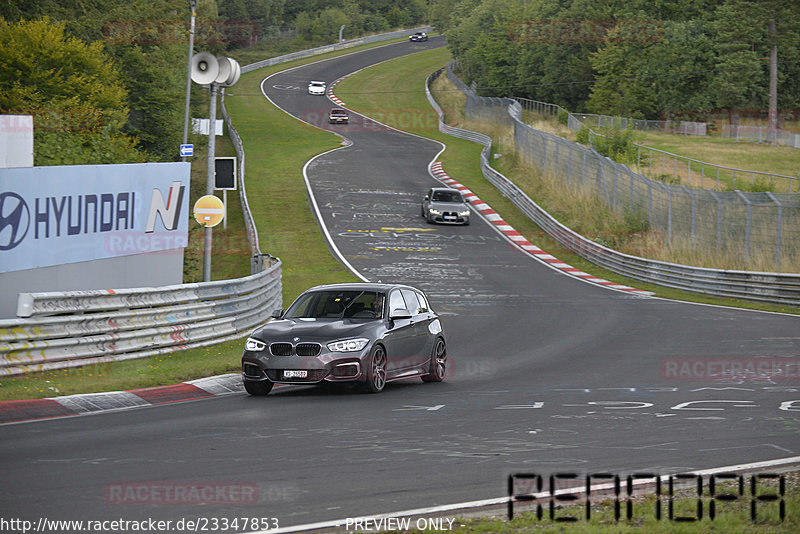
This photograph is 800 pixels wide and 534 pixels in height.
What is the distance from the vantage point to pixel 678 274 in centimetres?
3269

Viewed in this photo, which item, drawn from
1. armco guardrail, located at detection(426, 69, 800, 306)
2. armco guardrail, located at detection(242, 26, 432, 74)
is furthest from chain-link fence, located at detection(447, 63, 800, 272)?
armco guardrail, located at detection(242, 26, 432, 74)

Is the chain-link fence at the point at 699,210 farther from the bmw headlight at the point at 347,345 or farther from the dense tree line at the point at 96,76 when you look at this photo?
the bmw headlight at the point at 347,345

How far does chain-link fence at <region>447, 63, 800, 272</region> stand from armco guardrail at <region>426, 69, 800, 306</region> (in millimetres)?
1234

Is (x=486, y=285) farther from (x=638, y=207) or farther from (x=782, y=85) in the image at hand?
(x=782, y=85)

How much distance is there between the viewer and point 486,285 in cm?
3188

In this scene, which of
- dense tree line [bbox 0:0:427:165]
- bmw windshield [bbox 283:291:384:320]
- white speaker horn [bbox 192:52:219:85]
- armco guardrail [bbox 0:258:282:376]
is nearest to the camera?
armco guardrail [bbox 0:258:282:376]

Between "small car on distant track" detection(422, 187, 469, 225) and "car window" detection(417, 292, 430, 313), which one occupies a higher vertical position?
"car window" detection(417, 292, 430, 313)

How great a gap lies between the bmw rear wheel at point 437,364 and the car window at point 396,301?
92cm

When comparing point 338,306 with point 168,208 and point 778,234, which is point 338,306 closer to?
point 168,208

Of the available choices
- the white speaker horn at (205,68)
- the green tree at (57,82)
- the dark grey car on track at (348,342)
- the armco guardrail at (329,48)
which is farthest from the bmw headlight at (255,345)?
the armco guardrail at (329,48)

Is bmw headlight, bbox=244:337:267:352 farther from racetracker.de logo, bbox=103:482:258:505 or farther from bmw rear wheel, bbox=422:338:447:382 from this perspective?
racetracker.de logo, bbox=103:482:258:505

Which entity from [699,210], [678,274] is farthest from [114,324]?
[699,210]

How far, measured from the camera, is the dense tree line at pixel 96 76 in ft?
124

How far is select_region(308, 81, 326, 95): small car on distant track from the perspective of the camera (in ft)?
328
